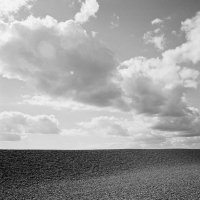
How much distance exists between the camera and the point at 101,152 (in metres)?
25.3

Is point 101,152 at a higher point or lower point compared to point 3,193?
higher

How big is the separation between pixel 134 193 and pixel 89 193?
2.69m

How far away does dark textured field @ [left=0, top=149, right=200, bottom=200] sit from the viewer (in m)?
13.3

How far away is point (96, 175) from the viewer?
1900cm

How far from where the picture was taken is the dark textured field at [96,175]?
13.3m

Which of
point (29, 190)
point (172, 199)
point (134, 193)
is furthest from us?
point (29, 190)

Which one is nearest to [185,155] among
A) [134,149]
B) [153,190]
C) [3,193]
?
[134,149]

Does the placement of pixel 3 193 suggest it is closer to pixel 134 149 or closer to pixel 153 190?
pixel 153 190

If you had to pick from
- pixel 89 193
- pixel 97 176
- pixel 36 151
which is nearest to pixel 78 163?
pixel 97 176

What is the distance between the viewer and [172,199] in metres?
12.2

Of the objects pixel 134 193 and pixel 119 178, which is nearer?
pixel 134 193

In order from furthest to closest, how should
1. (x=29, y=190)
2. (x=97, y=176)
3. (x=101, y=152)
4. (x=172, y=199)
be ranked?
(x=101, y=152)
(x=97, y=176)
(x=29, y=190)
(x=172, y=199)

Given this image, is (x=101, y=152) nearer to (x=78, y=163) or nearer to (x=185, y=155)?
(x=78, y=163)

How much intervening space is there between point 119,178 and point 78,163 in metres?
5.03
